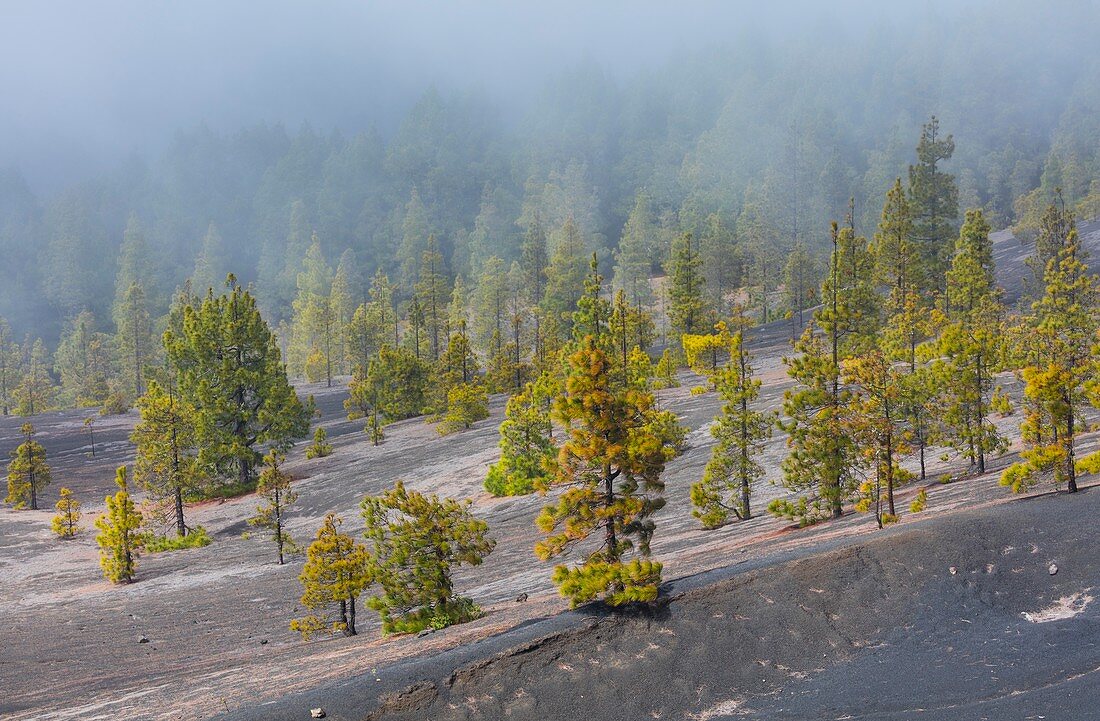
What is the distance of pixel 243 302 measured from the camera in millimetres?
53031

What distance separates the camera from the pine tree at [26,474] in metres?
56.3

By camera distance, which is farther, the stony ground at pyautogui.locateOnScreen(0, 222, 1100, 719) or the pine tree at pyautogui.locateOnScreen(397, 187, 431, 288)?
the pine tree at pyautogui.locateOnScreen(397, 187, 431, 288)

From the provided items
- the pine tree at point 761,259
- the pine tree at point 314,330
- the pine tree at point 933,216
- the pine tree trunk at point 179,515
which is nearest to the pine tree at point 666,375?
the pine tree at point 933,216

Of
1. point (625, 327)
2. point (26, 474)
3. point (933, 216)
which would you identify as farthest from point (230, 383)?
point (933, 216)

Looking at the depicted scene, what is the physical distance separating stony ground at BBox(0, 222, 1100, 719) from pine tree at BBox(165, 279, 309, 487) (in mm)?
3508

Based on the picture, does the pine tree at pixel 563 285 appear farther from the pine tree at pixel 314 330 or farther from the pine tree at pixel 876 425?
the pine tree at pixel 876 425

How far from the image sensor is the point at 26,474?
59.0m

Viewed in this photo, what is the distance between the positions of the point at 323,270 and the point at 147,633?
A: 153 m

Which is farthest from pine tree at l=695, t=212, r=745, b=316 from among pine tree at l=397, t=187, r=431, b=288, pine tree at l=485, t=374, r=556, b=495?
pine tree at l=485, t=374, r=556, b=495

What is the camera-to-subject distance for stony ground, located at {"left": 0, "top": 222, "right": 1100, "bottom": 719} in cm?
1545

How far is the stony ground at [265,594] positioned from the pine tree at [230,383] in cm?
351

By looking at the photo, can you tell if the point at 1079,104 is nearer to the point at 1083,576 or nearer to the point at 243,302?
the point at 243,302

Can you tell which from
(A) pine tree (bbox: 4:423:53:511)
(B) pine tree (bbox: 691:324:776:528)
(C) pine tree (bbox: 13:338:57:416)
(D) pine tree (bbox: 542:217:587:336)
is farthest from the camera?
(C) pine tree (bbox: 13:338:57:416)

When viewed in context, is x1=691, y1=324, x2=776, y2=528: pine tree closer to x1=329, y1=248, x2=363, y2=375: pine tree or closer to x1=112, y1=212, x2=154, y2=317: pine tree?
x1=329, y1=248, x2=363, y2=375: pine tree
